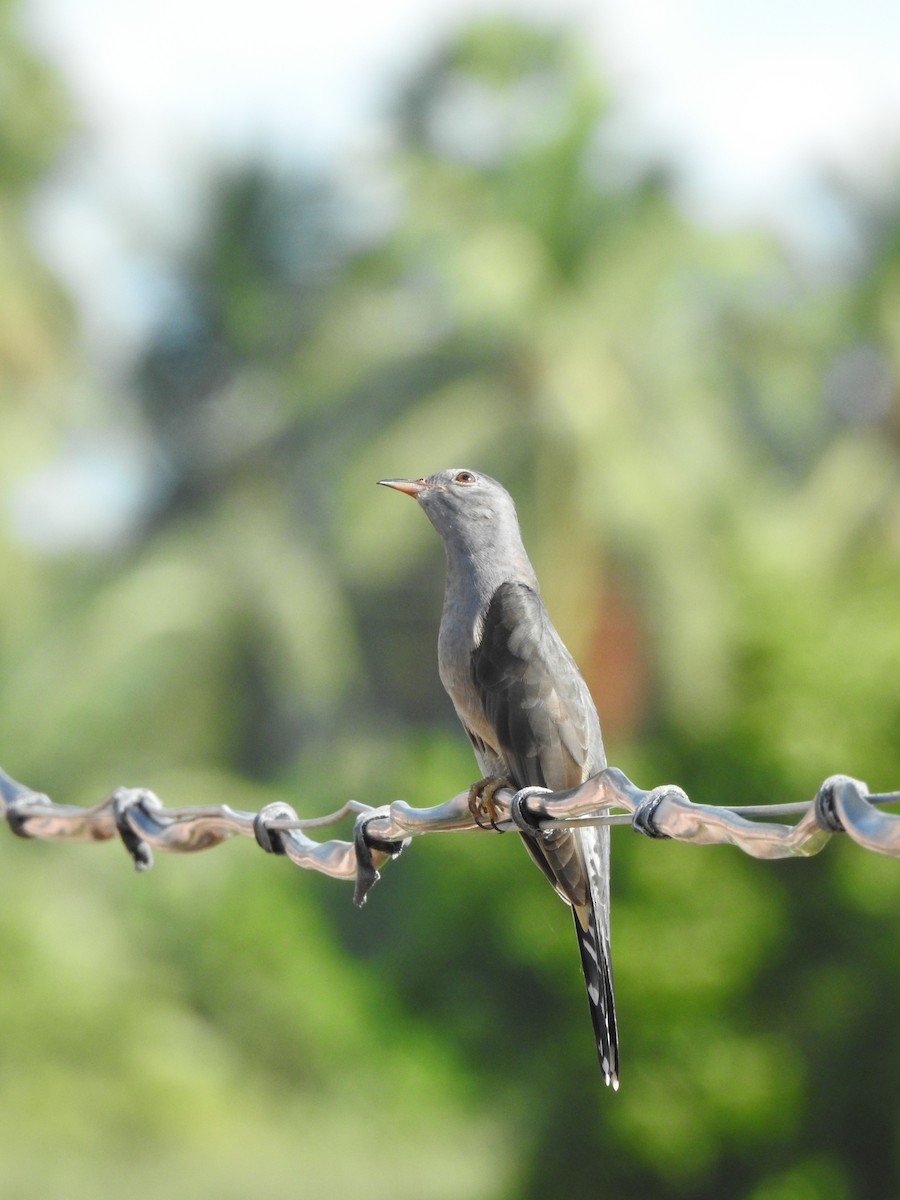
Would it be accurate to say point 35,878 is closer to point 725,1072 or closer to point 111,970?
point 111,970

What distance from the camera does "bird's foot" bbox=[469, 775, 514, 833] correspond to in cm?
281

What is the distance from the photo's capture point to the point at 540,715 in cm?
379

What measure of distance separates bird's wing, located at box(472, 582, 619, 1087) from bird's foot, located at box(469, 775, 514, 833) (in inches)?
3.3

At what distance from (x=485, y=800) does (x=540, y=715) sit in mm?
311

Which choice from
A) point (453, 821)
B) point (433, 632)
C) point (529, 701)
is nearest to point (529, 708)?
point (529, 701)

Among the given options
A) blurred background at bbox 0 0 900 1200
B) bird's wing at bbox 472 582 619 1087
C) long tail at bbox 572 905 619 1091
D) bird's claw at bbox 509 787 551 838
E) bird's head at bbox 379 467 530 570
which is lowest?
bird's claw at bbox 509 787 551 838

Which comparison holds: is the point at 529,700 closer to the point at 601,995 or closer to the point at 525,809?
the point at 601,995

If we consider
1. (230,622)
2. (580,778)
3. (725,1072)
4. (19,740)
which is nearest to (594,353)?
(230,622)

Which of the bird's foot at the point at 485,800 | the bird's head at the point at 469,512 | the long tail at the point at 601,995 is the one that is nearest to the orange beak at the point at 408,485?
the bird's head at the point at 469,512

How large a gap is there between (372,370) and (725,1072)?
14.8 m

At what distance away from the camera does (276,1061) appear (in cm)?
1936

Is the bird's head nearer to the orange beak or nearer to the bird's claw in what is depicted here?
the orange beak

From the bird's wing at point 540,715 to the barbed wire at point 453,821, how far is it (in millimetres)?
120

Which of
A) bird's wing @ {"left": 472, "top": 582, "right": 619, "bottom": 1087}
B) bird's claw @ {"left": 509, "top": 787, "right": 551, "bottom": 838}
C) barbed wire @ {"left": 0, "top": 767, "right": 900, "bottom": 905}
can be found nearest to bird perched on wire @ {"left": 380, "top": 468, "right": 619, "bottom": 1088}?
bird's wing @ {"left": 472, "top": 582, "right": 619, "bottom": 1087}
